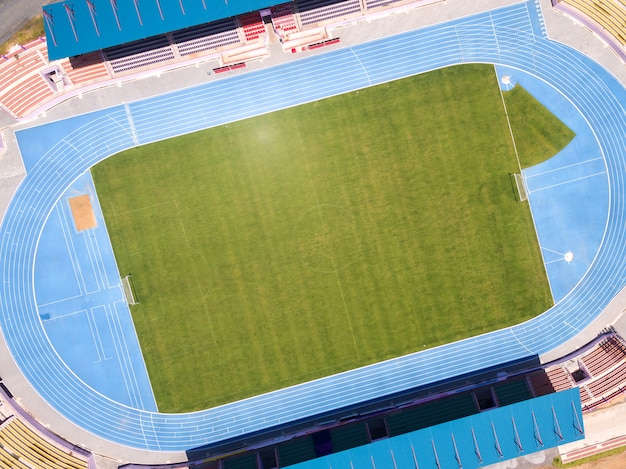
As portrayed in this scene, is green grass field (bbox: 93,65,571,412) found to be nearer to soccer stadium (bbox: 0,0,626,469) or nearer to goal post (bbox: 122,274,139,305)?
soccer stadium (bbox: 0,0,626,469)

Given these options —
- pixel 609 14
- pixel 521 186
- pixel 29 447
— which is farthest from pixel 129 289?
pixel 609 14

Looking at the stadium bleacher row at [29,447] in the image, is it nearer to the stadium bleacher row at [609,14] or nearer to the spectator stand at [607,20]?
the spectator stand at [607,20]

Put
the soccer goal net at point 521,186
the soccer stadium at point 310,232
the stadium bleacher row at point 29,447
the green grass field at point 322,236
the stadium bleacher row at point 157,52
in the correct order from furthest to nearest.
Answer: the soccer goal net at point 521,186 < the stadium bleacher row at point 29,447 < the green grass field at point 322,236 < the soccer stadium at point 310,232 < the stadium bleacher row at point 157,52

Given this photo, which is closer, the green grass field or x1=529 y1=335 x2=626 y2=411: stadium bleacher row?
the green grass field

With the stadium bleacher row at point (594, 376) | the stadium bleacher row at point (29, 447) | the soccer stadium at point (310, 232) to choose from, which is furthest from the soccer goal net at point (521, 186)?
the stadium bleacher row at point (29, 447)

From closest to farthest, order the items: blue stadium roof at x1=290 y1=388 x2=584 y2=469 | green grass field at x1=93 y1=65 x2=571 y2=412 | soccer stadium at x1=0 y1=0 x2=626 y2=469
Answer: blue stadium roof at x1=290 y1=388 x2=584 y2=469 → soccer stadium at x1=0 y1=0 x2=626 y2=469 → green grass field at x1=93 y1=65 x2=571 y2=412

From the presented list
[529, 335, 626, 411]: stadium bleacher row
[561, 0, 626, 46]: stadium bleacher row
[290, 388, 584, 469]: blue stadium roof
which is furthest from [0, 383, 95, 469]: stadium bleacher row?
[561, 0, 626, 46]: stadium bleacher row

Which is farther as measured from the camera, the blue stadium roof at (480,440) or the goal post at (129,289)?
the goal post at (129,289)

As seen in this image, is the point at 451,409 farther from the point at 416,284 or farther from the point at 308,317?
the point at 308,317
